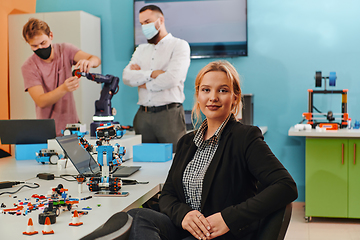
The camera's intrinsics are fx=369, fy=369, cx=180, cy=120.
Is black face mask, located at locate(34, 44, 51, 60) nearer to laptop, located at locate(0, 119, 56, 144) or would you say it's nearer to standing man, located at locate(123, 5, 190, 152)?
standing man, located at locate(123, 5, 190, 152)

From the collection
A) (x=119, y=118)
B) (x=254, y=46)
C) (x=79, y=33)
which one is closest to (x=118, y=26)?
(x=79, y=33)

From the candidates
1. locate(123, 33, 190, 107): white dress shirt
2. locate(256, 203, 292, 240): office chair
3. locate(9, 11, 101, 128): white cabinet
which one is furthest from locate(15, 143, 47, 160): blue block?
locate(256, 203, 292, 240): office chair

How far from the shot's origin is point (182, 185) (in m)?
1.44

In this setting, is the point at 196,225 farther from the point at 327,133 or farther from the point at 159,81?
the point at 327,133

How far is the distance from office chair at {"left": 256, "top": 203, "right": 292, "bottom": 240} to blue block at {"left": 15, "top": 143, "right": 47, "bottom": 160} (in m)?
1.88

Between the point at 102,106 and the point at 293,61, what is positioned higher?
the point at 293,61

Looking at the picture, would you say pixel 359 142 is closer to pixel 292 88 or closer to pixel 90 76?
pixel 292 88

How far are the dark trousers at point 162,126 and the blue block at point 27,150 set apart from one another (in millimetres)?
834

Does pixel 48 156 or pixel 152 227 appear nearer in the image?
pixel 152 227

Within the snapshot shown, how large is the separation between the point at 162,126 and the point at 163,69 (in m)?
0.52

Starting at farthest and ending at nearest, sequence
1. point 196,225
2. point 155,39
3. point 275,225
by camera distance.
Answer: point 155,39 < point 196,225 < point 275,225

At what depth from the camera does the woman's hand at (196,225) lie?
127 centimetres

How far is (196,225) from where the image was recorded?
50.9 inches

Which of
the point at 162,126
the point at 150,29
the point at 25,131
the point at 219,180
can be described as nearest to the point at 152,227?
the point at 219,180
